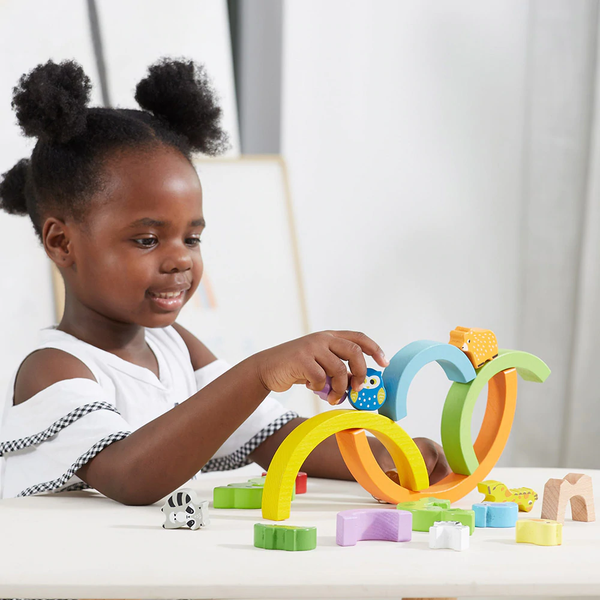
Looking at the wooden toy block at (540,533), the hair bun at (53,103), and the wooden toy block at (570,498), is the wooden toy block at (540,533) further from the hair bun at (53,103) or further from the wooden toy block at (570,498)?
the hair bun at (53,103)

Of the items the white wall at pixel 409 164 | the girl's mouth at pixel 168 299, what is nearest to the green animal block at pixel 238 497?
the girl's mouth at pixel 168 299

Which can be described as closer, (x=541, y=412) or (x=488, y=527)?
(x=488, y=527)

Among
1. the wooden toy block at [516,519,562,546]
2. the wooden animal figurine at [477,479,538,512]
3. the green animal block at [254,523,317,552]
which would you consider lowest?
the wooden animal figurine at [477,479,538,512]

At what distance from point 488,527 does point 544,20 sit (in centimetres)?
160

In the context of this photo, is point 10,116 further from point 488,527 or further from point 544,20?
point 488,527

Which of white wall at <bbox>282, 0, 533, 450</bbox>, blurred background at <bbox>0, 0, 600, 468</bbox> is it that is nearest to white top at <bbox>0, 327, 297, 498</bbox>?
blurred background at <bbox>0, 0, 600, 468</bbox>

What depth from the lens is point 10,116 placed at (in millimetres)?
1683

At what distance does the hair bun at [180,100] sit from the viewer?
3.44 ft

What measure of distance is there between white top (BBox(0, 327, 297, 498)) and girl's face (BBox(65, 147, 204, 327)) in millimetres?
67

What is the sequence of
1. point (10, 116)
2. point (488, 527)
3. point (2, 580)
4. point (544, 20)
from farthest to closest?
point (544, 20) → point (10, 116) → point (488, 527) → point (2, 580)

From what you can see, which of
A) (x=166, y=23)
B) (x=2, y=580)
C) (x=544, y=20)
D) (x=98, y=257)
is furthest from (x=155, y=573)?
(x=544, y=20)

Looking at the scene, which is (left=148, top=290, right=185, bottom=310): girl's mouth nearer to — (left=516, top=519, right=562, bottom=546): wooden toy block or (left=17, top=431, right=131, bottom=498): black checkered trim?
(left=17, top=431, right=131, bottom=498): black checkered trim

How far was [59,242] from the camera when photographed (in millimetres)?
925

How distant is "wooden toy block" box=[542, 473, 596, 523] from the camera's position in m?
0.64
